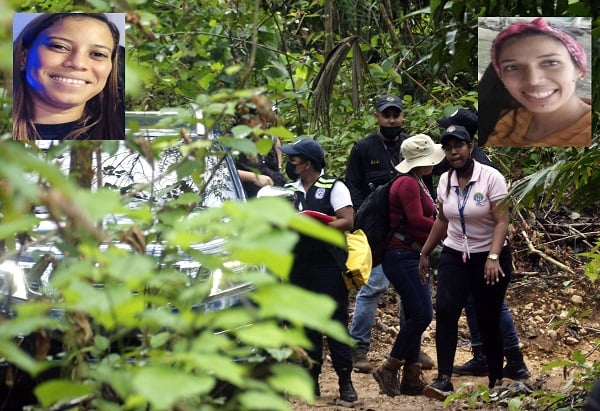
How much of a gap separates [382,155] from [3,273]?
341cm

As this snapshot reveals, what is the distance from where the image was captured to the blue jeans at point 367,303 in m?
8.02

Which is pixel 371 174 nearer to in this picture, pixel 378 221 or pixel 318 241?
pixel 378 221

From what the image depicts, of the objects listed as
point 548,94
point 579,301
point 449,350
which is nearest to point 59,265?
point 548,94

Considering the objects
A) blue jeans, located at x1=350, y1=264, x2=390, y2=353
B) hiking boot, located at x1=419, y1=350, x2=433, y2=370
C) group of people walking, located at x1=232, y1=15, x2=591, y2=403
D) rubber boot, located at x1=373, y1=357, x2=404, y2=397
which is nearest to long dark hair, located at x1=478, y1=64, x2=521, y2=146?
group of people walking, located at x1=232, y1=15, x2=591, y2=403

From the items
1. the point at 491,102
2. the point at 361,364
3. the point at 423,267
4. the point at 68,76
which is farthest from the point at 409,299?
the point at 68,76

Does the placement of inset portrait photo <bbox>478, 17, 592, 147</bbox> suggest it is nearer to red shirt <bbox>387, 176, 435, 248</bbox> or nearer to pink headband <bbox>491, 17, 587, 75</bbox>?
pink headband <bbox>491, 17, 587, 75</bbox>

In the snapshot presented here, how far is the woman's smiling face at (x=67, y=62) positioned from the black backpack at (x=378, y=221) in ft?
11.5

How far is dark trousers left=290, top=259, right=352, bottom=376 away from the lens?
7004 mm

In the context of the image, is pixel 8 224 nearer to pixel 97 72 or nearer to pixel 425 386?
pixel 97 72

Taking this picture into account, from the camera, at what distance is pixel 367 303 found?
8008mm

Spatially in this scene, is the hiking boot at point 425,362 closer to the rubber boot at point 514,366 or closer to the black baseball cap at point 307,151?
the rubber boot at point 514,366

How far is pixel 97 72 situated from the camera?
419 centimetres

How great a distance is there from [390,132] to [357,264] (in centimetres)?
150

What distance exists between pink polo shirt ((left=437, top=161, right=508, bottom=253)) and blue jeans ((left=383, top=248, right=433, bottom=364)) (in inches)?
14.8
